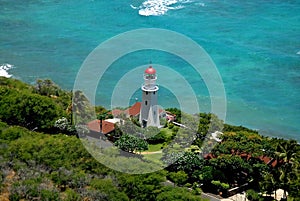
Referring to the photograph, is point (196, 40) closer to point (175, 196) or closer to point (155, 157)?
point (155, 157)

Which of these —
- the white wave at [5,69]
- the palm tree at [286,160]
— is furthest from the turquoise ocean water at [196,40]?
the palm tree at [286,160]

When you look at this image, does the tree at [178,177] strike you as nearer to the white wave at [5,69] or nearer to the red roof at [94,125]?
the red roof at [94,125]

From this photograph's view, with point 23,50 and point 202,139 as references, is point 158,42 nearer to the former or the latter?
point 23,50

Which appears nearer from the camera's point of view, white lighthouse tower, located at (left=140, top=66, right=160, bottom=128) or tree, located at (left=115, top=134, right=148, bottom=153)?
tree, located at (left=115, top=134, right=148, bottom=153)

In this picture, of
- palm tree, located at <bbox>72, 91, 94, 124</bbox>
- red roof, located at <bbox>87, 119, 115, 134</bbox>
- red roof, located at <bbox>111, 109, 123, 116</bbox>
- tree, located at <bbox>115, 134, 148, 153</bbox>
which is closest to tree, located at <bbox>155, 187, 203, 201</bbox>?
tree, located at <bbox>115, 134, 148, 153</bbox>

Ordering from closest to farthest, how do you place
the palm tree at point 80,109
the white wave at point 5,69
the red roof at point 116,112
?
the palm tree at point 80,109
the red roof at point 116,112
the white wave at point 5,69

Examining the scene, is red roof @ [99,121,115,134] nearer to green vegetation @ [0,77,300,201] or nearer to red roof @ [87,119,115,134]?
red roof @ [87,119,115,134]

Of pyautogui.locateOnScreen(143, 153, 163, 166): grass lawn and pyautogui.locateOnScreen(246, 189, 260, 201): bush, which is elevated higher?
pyautogui.locateOnScreen(143, 153, 163, 166): grass lawn
